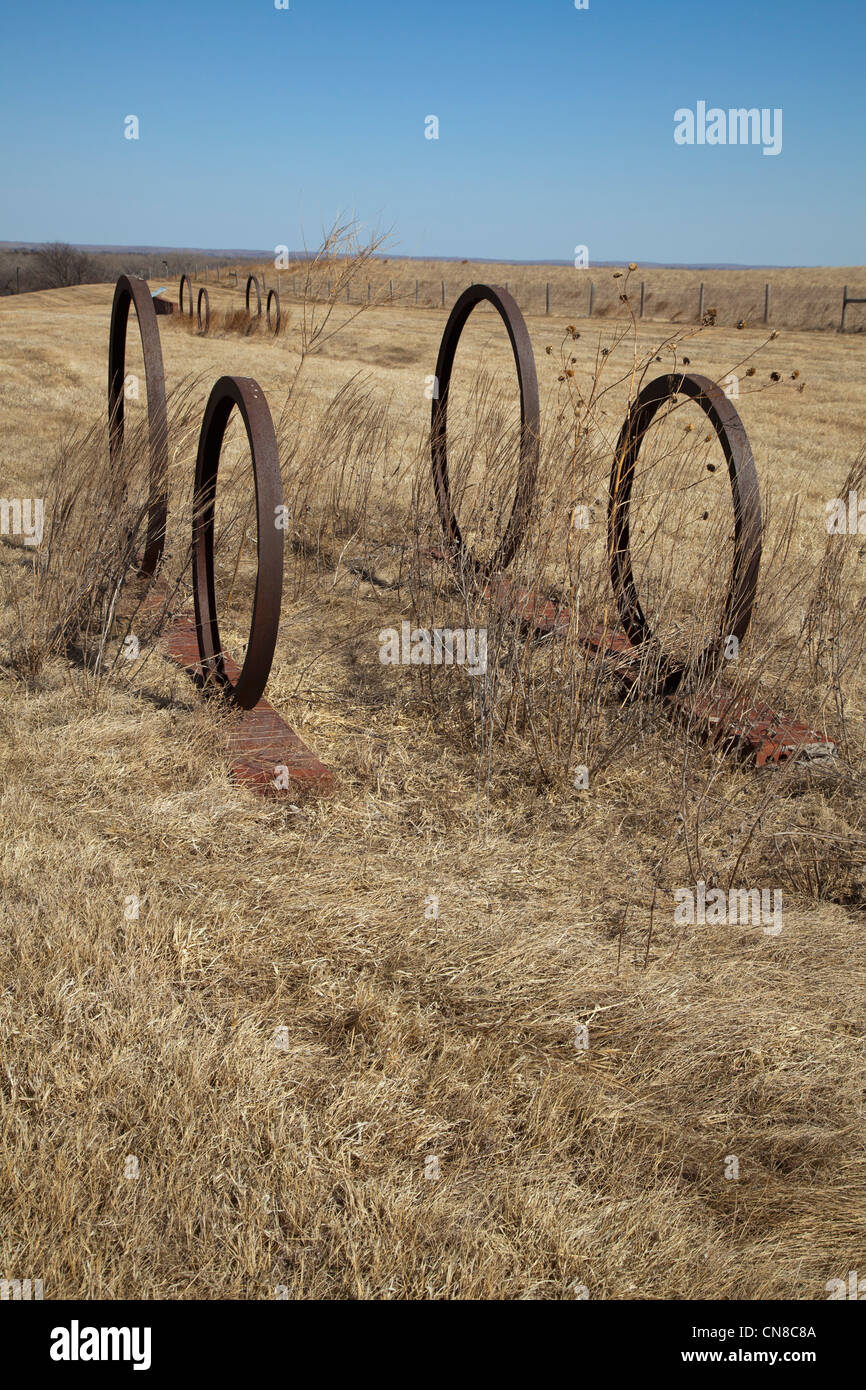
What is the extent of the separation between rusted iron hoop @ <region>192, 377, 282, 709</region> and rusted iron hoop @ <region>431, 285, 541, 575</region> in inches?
30.0

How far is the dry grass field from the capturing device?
1940 mm

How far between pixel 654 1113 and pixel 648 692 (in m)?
2.01

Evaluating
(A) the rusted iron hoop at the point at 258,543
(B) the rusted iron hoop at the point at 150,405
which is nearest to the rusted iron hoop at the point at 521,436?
(A) the rusted iron hoop at the point at 258,543

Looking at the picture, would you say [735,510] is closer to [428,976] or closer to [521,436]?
[521,436]

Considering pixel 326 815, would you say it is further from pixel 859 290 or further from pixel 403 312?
pixel 859 290

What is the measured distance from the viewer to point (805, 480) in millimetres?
8773

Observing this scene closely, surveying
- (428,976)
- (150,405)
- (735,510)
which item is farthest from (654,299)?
(428,976)

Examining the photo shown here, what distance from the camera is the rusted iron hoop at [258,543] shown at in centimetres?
359

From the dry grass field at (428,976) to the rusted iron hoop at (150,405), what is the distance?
0.23m

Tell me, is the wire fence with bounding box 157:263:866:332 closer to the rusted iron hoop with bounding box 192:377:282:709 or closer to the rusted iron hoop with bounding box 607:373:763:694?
the rusted iron hoop with bounding box 192:377:282:709

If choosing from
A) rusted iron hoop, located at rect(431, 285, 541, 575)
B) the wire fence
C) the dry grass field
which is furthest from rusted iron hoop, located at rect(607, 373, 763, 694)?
the wire fence

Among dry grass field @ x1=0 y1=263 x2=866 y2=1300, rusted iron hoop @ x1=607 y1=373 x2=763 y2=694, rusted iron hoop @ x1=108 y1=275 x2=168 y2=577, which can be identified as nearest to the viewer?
dry grass field @ x1=0 y1=263 x2=866 y2=1300

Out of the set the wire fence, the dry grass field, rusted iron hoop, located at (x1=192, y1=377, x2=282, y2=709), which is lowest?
the dry grass field
